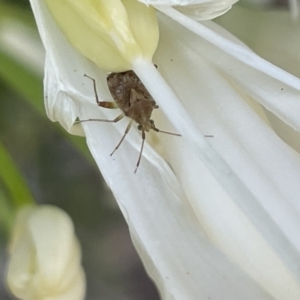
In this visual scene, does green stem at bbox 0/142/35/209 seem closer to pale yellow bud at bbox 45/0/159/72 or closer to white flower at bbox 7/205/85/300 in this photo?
white flower at bbox 7/205/85/300

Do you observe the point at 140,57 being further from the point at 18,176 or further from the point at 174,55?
the point at 18,176

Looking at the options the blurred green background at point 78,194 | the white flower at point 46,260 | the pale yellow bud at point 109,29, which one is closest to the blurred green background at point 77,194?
the blurred green background at point 78,194

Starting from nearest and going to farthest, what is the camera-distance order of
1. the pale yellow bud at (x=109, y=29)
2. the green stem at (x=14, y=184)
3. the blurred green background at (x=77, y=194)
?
the pale yellow bud at (x=109, y=29) → the green stem at (x=14, y=184) → the blurred green background at (x=77, y=194)

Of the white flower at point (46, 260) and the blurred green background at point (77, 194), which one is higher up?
the white flower at point (46, 260)

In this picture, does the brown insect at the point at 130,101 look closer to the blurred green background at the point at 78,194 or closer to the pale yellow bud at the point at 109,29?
the pale yellow bud at the point at 109,29

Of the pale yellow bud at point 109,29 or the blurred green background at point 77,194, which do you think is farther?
the blurred green background at point 77,194

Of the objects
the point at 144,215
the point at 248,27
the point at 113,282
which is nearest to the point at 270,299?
the point at 144,215
